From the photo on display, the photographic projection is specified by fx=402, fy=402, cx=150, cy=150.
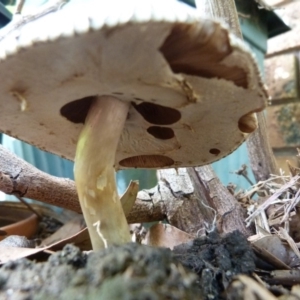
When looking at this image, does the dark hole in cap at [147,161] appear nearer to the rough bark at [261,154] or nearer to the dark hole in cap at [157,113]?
the dark hole in cap at [157,113]

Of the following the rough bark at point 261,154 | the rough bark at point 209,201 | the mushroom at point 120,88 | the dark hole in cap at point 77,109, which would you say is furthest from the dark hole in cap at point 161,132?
the rough bark at point 261,154

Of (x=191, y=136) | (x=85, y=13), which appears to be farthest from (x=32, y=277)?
(x=191, y=136)

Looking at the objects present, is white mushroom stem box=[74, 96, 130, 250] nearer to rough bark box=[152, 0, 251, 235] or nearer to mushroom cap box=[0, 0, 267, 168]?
mushroom cap box=[0, 0, 267, 168]

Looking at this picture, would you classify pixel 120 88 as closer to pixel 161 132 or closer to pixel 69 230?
pixel 161 132

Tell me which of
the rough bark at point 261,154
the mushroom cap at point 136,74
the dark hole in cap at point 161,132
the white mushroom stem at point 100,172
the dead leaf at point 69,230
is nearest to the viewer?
the mushroom cap at point 136,74

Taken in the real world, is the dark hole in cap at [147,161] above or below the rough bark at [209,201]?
above

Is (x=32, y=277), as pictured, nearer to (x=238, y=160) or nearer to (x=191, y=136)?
(x=191, y=136)

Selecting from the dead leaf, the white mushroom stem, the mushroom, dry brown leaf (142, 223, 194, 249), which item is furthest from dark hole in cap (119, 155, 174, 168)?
the dead leaf
